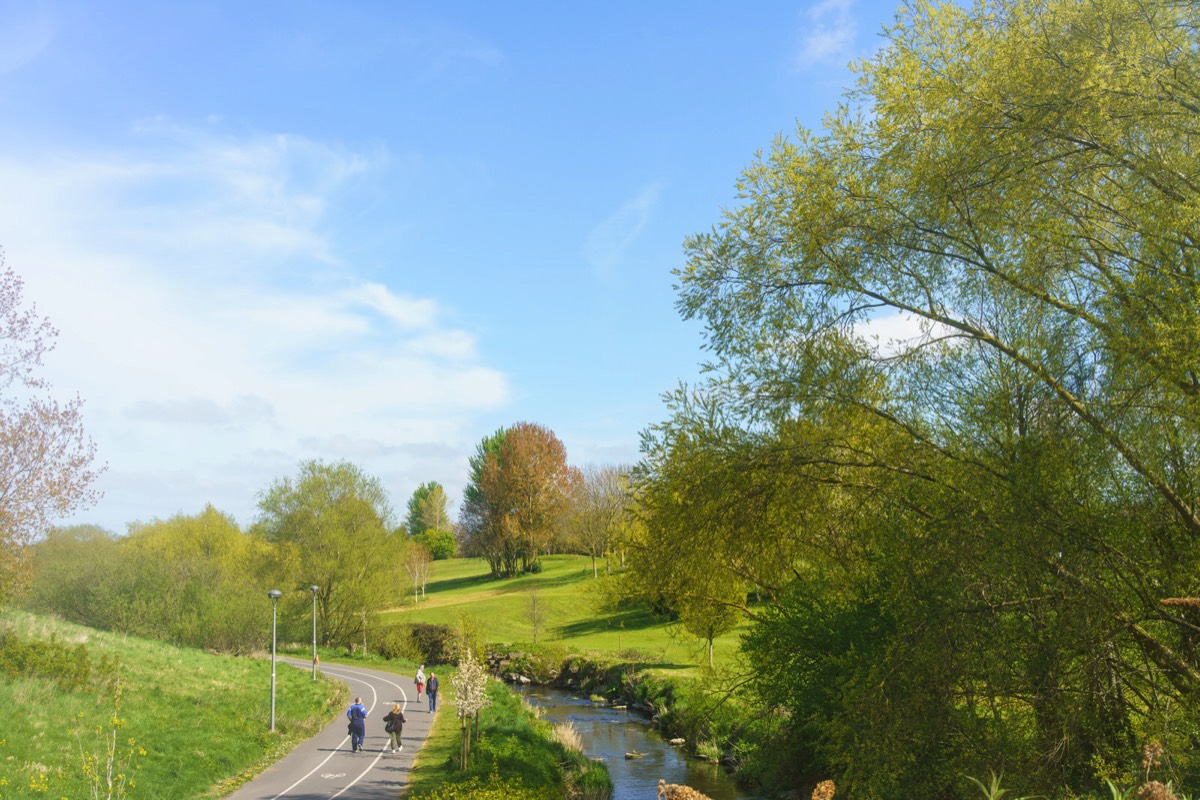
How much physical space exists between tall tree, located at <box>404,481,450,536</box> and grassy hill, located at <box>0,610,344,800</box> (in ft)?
302

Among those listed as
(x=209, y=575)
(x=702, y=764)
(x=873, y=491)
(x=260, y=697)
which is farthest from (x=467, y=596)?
(x=873, y=491)

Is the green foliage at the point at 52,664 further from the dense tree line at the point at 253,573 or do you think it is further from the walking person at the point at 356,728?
the dense tree line at the point at 253,573

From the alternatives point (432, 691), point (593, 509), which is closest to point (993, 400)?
point (432, 691)

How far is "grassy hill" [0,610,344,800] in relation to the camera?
1770 centimetres

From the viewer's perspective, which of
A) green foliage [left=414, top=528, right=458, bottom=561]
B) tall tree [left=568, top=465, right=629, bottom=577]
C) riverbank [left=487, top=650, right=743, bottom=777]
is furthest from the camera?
green foliage [left=414, top=528, right=458, bottom=561]

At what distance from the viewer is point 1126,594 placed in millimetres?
9367

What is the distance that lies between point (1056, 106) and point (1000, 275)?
1.90 metres

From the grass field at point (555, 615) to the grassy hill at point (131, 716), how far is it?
11.8m

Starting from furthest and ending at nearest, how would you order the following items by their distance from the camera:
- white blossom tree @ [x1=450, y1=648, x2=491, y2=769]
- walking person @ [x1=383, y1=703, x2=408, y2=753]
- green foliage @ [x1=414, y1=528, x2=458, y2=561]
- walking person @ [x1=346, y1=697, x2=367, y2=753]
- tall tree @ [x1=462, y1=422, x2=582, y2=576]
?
green foliage @ [x1=414, y1=528, x2=458, y2=561], tall tree @ [x1=462, y1=422, x2=582, y2=576], walking person @ [x1=383, y1=703, x2=408, y2=753], walking person @ [x1=346, y1=697, x2=367, y2=753], white blossom tree @ [x1=450, y1=648, x2=491, y2=769]

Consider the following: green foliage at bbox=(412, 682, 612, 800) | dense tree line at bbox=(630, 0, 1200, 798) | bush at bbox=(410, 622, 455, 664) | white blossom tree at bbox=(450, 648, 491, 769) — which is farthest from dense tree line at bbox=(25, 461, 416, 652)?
dense tree line at bbox=(630, 0, 1200, 798)

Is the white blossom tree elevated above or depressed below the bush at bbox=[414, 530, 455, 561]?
below

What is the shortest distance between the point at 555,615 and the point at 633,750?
39985 mm

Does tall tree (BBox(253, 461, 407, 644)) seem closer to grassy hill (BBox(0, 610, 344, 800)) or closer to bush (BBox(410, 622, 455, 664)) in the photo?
bush (BBox(410, 622, 455, 664))

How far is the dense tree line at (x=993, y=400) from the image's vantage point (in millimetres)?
9094
